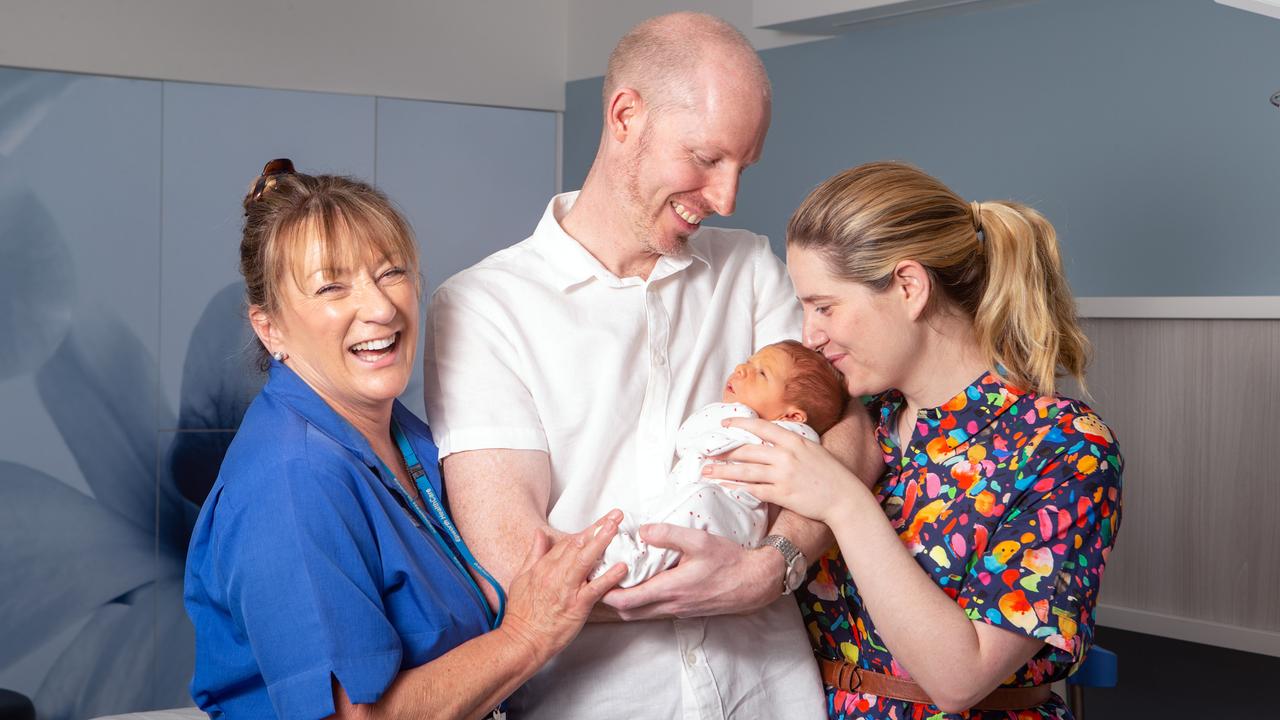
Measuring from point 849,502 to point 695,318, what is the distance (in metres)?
0.47

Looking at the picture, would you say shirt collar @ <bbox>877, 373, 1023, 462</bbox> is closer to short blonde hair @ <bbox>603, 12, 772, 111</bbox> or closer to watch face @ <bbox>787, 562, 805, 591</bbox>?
watch face @ <bbox>787, 562, 805, 591</bbox>

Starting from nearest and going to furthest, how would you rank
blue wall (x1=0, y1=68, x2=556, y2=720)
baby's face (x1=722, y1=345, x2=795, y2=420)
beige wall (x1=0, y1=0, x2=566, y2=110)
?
baby's face (x1=722, y1=345, x2=795, y2=420)
blue wall (x1=0, y1=68, x2=556, y2=720)
beige wall (x1=0, y1=0, x2=566, y2=110)

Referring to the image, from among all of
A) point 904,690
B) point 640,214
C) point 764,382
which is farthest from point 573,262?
point 904,690

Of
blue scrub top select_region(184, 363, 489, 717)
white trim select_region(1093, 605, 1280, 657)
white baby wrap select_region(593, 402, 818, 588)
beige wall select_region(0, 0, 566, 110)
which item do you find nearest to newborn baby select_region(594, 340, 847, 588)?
white baby wrap select_region(593, 402, 818, 588)

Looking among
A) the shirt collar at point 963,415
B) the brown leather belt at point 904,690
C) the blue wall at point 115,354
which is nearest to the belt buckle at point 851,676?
the brown leather belt at point 904,690

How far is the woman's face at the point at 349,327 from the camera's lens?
163 cm

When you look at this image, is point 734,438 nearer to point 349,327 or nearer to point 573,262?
point 573,262

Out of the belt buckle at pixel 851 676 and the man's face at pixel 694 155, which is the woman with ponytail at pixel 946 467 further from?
the man's face at pixel 694 155

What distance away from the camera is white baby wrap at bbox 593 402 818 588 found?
1629 mm

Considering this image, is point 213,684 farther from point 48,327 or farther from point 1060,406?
point 48,327

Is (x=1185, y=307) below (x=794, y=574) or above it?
above

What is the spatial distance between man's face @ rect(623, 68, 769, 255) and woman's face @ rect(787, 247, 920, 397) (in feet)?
0.55

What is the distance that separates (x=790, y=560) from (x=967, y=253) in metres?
0.52

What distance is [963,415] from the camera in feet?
5.91
